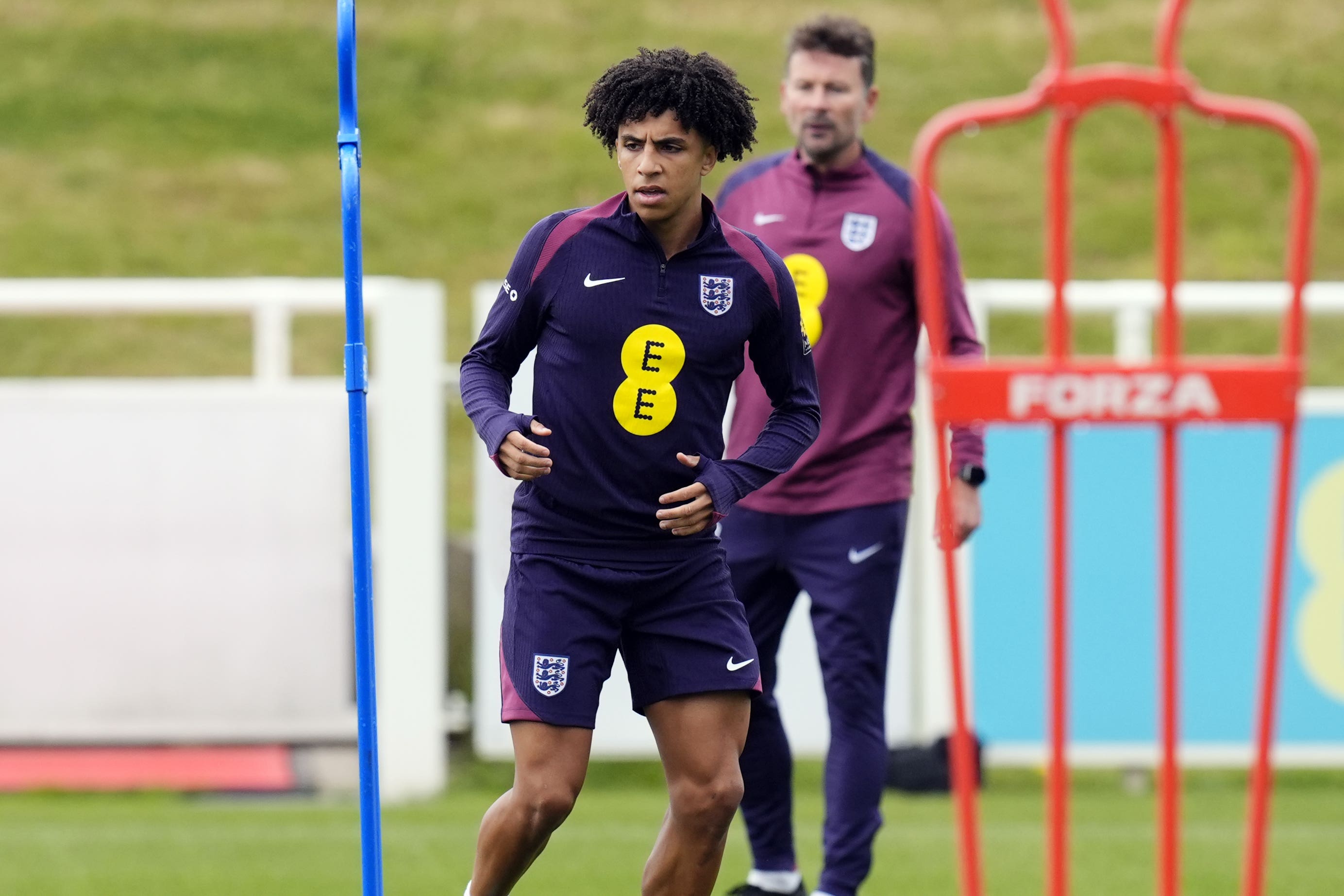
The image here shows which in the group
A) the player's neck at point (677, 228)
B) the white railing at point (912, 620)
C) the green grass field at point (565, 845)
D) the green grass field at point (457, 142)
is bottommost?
the green grass field at point (565, 845)

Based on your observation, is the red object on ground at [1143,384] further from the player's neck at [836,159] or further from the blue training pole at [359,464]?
the player's neck at [836,159]

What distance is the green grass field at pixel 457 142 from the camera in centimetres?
1783

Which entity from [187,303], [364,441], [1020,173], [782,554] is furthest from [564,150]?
[364,441]

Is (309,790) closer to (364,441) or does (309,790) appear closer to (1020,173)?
(364,441)

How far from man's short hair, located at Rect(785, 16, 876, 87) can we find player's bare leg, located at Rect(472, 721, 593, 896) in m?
1.98

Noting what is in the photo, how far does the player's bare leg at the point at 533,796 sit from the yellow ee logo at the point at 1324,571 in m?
4.13

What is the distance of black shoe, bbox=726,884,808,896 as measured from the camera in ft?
15.5

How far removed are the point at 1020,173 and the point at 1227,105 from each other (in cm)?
1864

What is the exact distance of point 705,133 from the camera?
3.55 meters

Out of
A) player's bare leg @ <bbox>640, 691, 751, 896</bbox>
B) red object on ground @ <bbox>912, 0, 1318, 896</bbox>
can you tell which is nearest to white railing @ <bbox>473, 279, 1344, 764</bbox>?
player's bare leg @ <bbox>640, 691, 751, 896</bbox>

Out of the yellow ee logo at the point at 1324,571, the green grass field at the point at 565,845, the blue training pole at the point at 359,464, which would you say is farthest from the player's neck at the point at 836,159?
the yellow ee logo at the point at 1324,571

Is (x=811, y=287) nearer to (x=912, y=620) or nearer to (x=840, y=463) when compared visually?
(x=840, y=463)

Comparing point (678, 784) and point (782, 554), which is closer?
point (678, 784)

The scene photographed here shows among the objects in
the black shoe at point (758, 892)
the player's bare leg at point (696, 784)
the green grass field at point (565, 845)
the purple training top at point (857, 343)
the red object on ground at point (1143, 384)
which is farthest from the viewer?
the green grass field at point (565, 845)
